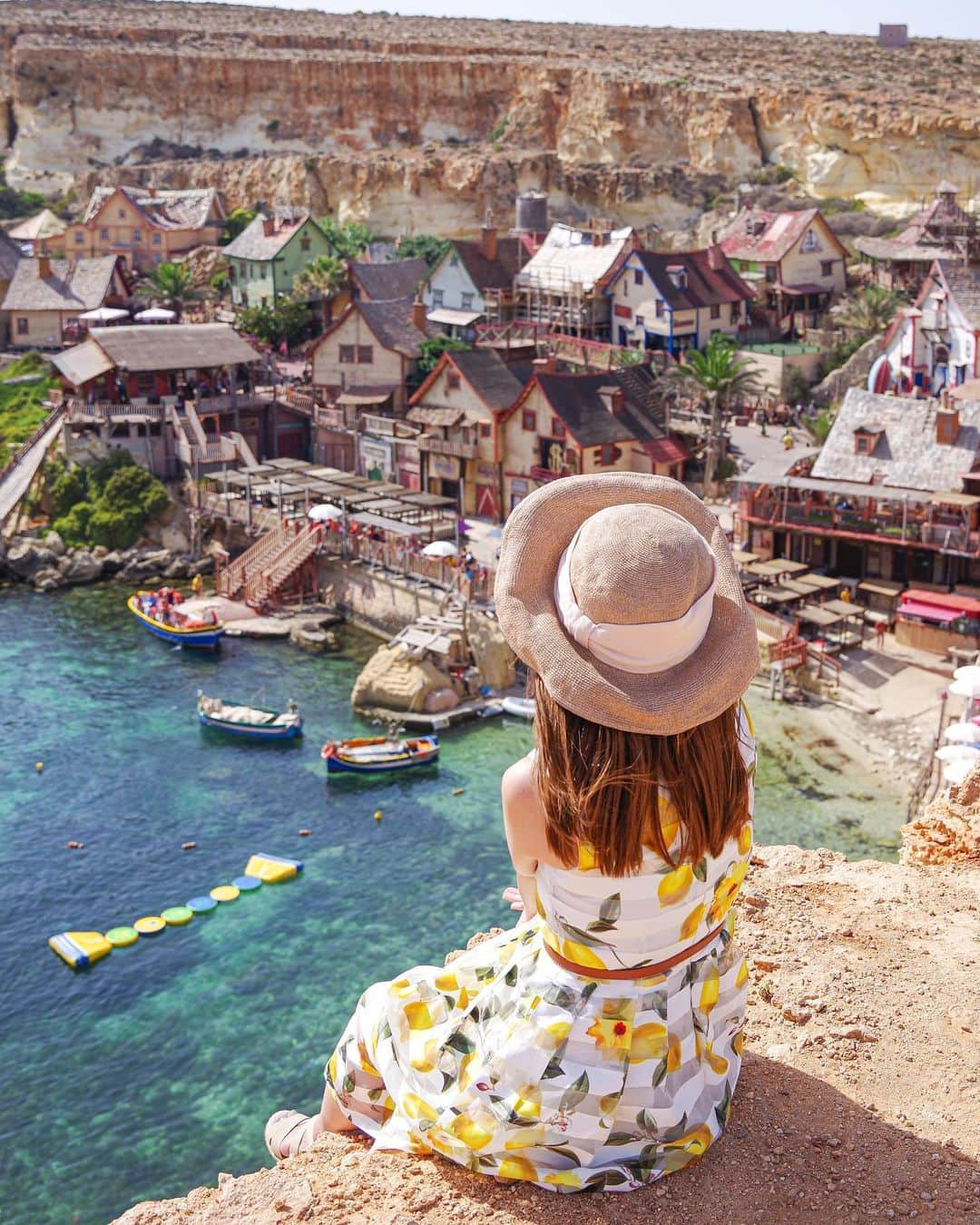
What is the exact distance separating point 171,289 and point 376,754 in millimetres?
48818

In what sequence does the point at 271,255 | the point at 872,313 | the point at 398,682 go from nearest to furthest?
the point at 398,682 → the point at 872,313 → the point at 271,255

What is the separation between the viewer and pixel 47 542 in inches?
2151

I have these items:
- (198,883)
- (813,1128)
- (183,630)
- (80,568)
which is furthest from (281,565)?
(813,1128)

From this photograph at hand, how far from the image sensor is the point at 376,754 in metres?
36.2

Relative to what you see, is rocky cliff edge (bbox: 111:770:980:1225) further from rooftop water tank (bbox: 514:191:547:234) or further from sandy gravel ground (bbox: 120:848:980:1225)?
rooftop water tank (bbox: 514:191:547:234)

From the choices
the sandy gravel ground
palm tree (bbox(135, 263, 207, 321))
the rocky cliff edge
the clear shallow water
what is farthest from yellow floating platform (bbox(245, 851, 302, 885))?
palm tree (bbox(135, 263, 207, 321))

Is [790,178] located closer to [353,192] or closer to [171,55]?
[353,192]

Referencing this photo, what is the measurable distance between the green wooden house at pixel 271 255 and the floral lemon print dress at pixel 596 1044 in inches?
2818

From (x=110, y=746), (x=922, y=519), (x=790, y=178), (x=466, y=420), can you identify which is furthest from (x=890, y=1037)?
(x=790, y=178)

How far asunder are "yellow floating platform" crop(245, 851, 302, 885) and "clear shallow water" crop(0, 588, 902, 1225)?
13.6 inches

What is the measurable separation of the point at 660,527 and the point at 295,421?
55949mm

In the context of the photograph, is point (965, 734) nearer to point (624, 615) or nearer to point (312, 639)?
point (312, 639)

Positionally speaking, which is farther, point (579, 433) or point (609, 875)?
point (579, 433)

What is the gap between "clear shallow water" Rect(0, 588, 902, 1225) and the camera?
2266 centimetres
